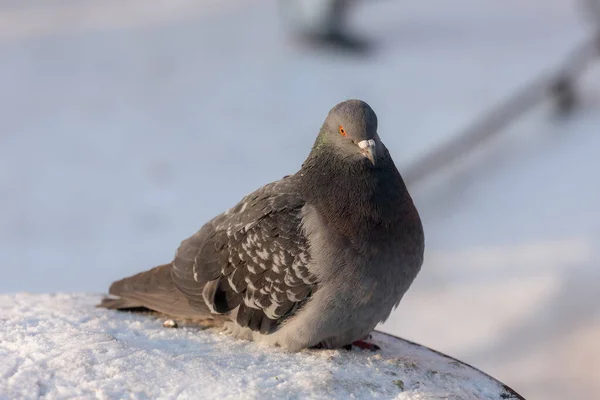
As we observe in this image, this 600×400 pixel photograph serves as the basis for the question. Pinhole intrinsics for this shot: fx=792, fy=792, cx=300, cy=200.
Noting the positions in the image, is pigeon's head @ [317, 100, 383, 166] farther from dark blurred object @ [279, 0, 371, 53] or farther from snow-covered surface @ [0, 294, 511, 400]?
dark blurred object @ [279, 0, 371, 53]

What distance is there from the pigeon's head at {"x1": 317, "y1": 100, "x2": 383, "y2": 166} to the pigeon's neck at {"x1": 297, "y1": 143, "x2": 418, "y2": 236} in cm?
4

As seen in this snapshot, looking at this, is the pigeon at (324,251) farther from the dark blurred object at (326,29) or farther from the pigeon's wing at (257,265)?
the dark blurred object at (326,29)

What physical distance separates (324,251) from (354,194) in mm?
253

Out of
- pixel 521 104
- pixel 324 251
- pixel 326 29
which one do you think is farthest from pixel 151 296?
pixel 326 29

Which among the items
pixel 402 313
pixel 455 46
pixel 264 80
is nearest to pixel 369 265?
pixel 402 313

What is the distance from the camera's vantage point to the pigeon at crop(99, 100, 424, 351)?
116 inches

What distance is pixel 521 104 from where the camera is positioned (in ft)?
32.2

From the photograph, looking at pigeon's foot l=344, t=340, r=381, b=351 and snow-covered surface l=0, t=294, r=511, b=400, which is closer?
snow-covered surface l=0, t=294, r=511, b=400

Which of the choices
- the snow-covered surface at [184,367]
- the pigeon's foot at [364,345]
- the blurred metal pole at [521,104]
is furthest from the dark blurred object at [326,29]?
the snow-covered surface at [184,367]

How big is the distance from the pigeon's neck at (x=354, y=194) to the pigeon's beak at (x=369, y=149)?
0.07 meters

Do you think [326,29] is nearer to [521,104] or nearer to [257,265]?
[521,104]

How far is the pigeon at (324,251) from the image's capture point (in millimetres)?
2941

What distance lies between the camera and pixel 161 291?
343 cm

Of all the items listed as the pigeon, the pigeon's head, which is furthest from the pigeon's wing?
the pigeon's head
